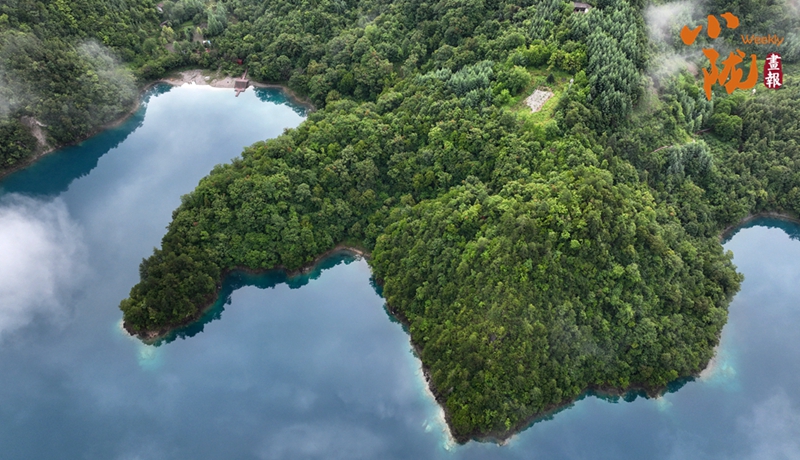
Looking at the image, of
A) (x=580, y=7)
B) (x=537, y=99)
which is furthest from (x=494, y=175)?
(x=580, y=7)

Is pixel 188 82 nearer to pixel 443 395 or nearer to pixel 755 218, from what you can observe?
pixel 443 395

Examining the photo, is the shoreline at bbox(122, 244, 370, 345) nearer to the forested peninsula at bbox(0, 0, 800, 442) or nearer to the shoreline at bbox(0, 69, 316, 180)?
the forested peninsula at bbox(0, 0, 800, 442)

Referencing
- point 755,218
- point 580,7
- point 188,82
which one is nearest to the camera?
point 580,7

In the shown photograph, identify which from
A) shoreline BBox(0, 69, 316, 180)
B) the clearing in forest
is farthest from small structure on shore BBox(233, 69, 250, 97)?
the clearing in forest

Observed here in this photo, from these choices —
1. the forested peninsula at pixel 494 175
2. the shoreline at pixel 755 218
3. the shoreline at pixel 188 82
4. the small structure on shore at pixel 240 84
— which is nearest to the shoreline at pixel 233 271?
the forested peninsula at pixel 494 175

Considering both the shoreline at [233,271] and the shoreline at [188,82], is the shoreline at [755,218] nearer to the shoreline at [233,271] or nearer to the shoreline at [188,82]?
the shoreline at [233,271]

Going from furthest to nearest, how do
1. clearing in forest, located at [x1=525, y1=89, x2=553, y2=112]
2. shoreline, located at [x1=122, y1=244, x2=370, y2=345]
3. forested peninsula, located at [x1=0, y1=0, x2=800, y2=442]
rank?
clearing in forest, located at [x1=525, y1=89, x2=553, y2=112]
shoreline, located at [x1=122, y1=244, x2=370, y2=345]
forested peninsula, located at [x1=0, y1=0, x2=800, y2=442]

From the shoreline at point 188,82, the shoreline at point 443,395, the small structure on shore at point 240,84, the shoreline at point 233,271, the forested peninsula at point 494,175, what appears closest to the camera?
the shoreline at point 443,395

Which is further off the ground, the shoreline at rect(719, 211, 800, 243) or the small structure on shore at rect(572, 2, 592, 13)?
the small structure on shore at rect(572, 2, 592, 13)

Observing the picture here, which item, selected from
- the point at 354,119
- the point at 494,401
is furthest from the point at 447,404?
the point at 354,119
